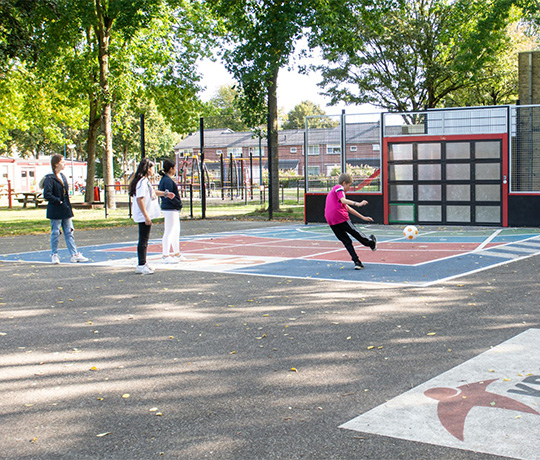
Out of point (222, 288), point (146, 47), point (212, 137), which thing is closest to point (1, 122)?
point (146, 47)

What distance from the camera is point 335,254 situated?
13602 millimetres

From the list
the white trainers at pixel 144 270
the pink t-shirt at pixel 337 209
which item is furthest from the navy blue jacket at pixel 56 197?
the pink t-shirt at pixel 337 209

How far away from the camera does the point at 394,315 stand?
24.4 ft

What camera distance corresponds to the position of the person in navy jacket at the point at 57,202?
41.3ft

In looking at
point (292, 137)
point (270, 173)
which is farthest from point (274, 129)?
point (292, 137)

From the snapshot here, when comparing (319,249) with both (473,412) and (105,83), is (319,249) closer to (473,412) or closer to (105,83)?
(473,412)

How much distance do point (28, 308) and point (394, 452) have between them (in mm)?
5928

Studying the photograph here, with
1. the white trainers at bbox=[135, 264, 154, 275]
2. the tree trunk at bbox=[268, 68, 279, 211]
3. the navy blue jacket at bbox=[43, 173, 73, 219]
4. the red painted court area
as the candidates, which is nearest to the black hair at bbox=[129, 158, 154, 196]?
the white trainers at bbox=[135, 264, 154, 275]

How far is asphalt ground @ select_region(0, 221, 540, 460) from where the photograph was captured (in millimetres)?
3975

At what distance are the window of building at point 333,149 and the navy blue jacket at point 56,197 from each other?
11.0m

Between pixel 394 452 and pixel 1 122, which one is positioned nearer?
pixel 394 452

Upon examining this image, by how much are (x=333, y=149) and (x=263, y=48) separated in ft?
17.4

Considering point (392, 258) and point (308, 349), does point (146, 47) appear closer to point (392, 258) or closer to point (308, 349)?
point (392, 258)

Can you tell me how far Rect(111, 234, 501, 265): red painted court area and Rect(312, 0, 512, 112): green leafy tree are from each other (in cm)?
1773
